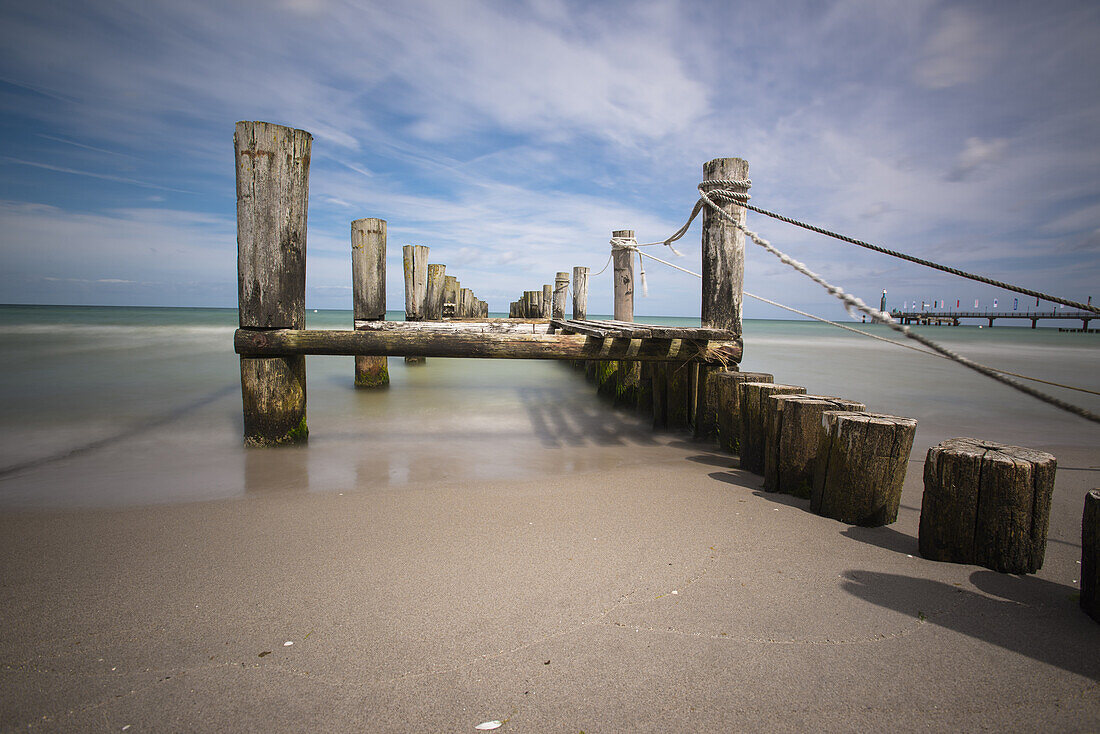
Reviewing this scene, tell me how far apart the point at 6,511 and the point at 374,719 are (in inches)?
126

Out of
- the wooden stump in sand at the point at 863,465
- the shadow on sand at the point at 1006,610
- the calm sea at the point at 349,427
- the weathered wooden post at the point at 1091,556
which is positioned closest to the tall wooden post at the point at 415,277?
the calm sea at the point at 349,427

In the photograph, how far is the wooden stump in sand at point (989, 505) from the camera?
2025mm

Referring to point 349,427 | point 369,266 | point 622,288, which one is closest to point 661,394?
point 622,288

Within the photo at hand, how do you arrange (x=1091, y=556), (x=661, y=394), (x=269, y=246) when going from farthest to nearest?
(x=661, y=394) → (x=269, y=246) → (x=1091, y=556)

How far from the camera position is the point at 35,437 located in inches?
203

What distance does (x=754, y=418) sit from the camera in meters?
3.69

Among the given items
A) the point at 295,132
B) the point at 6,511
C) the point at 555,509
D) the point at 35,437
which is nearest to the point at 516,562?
the point at 555,509

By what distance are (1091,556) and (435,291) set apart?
12.0 meters

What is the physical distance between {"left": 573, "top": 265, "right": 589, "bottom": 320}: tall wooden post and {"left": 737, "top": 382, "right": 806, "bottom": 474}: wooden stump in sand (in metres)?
8.19

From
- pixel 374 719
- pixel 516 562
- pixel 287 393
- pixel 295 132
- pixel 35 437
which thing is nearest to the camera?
pixel 374 719

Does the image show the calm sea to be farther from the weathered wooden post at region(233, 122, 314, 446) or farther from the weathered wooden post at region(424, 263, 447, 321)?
the weathered wooden post at region(424, 263, 447, 321)

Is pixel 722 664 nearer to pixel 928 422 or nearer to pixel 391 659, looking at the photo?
pixel 391 659

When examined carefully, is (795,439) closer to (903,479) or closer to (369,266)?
(903,479)

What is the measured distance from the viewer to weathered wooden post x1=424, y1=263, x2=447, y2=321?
41.0 ft
